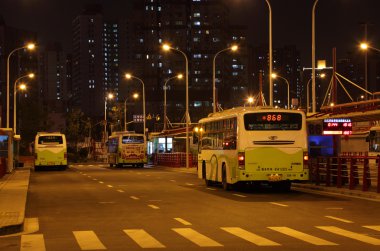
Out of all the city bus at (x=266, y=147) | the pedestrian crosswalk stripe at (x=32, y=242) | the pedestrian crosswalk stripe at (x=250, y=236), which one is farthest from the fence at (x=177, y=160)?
the pedestrian crosswalk stripe at (x=32, y=242)

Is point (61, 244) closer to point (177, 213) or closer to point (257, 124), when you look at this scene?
point (177, 213)

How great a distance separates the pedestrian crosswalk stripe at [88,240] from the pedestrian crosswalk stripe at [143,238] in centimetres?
69

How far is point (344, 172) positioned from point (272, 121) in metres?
3.86

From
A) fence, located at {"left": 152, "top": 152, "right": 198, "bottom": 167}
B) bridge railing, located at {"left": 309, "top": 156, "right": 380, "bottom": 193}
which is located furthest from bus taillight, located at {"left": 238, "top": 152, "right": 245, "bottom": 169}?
fence, located at {"left": 152, "top": 152, "right": 198, "bottom": 167}

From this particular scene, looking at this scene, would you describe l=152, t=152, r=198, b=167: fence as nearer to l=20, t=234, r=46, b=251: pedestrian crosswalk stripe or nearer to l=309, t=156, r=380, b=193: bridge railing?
l=309, t=156, r=380, b=193: bridge railing

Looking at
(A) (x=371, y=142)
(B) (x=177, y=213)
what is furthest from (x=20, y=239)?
(A) (x=371, y=142)

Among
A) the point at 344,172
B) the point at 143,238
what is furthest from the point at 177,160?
the point at 143,238

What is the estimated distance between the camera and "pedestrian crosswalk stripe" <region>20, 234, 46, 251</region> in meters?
13.0

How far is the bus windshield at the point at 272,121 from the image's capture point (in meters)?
27.5

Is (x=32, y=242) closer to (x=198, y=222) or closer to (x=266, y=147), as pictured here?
(x=198, y=222)

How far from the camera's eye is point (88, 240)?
46.1ft

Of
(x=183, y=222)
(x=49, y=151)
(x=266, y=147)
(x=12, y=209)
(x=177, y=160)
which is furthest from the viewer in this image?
(x=177, y=160)

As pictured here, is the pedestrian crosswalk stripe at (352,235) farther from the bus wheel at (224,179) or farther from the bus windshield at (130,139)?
the bus windshield at (130,139)

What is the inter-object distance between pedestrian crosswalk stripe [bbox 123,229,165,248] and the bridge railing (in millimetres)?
12152
